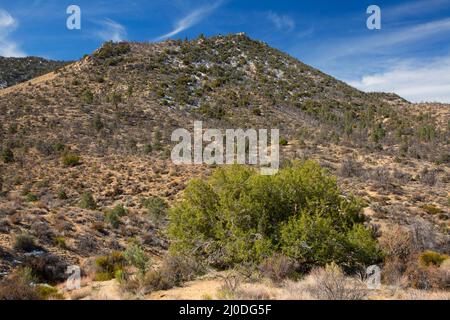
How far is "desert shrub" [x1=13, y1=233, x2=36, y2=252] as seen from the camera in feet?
47.3

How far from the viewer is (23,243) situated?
14555mm

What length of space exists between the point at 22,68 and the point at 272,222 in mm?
79137

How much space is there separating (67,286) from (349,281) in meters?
8.38

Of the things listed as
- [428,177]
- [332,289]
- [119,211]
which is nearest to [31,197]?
[119,211]

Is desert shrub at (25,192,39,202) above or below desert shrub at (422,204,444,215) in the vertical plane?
above

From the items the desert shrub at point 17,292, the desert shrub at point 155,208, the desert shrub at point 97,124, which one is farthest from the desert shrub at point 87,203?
the desert shrub at point 97,124

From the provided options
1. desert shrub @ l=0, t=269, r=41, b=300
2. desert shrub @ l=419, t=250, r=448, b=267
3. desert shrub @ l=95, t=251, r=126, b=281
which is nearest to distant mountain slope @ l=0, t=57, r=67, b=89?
desert shrub @ l=95, t=251, r=126, b=281

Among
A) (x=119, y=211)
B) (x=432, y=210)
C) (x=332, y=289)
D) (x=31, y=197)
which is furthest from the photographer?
(x=432, y=210)

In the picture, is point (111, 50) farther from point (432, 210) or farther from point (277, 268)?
point (277, 268)

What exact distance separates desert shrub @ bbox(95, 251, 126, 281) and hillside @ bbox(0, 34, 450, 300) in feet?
4.23

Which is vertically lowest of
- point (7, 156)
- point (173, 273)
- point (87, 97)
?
point (173, 273)

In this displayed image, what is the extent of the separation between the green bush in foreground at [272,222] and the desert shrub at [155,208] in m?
8.10

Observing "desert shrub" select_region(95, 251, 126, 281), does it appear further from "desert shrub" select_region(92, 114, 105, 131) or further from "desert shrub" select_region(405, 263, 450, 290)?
"desert shrub" select_region(92, 114, 105, 131)

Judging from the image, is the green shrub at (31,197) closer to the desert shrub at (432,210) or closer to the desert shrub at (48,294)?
the desert shrub at (48,294)
